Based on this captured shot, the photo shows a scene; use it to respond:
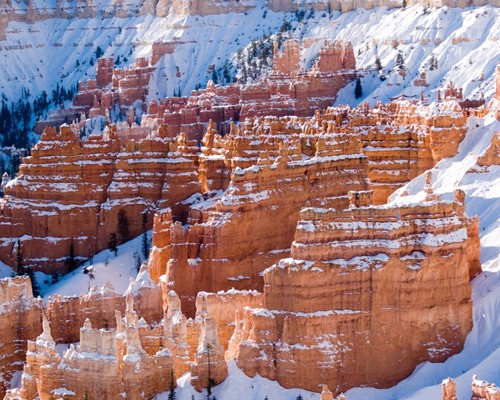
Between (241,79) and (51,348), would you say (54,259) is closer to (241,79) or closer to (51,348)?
(51,348)

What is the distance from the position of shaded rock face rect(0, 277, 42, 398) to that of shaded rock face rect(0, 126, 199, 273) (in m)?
18.3

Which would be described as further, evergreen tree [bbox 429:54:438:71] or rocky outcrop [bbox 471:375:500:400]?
evergreen tree [bbox 429:54:438:71]

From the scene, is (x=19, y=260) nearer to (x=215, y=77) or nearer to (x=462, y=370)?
(x=462, y=370)

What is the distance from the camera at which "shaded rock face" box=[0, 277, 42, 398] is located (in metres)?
62.7

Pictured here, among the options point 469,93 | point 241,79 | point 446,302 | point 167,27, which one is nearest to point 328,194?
point 446,302

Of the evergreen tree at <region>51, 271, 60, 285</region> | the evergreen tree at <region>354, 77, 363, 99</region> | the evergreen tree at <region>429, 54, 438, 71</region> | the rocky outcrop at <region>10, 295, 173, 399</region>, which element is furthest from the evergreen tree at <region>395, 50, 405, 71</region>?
the rocky outcrop at <region>10, 295, 173, 399</region>

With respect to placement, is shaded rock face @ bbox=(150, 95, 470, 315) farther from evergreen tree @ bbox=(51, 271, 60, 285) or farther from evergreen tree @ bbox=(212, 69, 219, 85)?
evergreen tree @ bbox=(212, 69, 219, 85)

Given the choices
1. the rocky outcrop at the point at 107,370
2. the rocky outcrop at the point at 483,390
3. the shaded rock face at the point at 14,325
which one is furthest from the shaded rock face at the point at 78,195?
the rocky outcrop at the point at 483,390

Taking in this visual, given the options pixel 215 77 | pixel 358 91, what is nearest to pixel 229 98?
pixel 358 91

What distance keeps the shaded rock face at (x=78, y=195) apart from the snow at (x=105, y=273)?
2195 mm

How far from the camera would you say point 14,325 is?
63094mm

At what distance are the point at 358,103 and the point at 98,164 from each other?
3589 cm

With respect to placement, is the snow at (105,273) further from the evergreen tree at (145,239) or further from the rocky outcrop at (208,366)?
the rocky outcrop at (208,366)

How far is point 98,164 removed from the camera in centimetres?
8344
